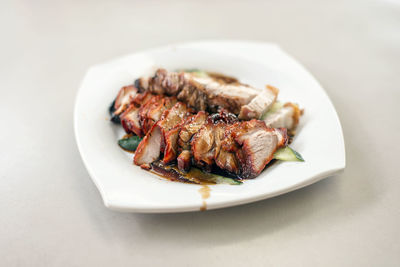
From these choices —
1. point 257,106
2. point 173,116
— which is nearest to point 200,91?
point 173,116

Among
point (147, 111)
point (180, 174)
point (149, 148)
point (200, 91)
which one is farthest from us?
point (200, 91)

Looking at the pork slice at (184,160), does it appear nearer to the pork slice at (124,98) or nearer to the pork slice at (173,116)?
the pork slice at (173,116)

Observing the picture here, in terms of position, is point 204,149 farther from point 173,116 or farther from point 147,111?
point 147,111

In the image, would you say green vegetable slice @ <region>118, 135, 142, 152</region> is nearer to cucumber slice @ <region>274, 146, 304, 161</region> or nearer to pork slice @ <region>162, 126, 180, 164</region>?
pork slice @ <region>162, 126, 180, 164</region>

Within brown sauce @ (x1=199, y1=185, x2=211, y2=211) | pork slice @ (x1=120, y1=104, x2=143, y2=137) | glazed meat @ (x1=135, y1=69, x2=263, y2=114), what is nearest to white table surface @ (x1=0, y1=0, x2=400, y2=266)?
brown sauce @ (x1=199, y1=185, x2=211, y2=211)

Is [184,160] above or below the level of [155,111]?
below
